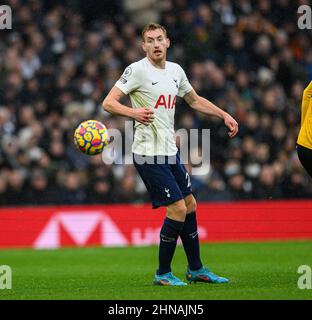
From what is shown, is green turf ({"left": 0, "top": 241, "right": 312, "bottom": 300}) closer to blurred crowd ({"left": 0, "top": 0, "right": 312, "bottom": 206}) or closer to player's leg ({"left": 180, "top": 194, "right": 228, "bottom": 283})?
player's leg ({"left": 180, "top": 194, "right": 228, "bottom": 283})

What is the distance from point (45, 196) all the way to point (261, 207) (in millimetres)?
4061

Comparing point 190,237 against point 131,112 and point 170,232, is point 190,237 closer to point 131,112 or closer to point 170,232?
point 170,232

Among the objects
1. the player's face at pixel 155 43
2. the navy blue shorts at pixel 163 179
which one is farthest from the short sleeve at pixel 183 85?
the navy blue shorts at pixel 163 179

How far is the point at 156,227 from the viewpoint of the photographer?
16.3 metres

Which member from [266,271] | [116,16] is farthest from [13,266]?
[116,16]

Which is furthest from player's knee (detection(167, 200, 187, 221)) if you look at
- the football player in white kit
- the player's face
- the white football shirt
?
the player's face

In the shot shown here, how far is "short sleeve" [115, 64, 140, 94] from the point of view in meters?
8.78

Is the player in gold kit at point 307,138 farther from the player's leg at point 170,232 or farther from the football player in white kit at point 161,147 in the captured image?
the player's leg at point 170,232

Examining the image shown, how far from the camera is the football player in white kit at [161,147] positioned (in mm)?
8734

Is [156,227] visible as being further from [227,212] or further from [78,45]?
[78,45]

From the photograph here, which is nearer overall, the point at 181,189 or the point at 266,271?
the point at 181,189

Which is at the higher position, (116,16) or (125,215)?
(116,16)

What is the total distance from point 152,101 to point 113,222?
7.78 meters
